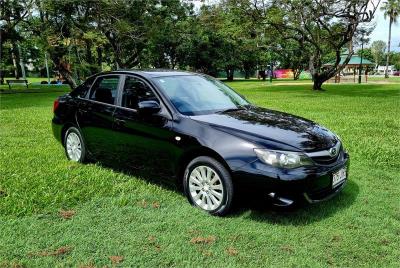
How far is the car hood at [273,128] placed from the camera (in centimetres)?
426

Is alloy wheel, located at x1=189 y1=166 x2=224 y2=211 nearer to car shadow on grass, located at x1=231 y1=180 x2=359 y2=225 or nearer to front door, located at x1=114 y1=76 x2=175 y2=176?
car shadow on grass, located at x1=231 y1=180 x2=359 y2=225

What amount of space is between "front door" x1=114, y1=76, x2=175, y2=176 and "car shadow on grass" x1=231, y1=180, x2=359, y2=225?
1040 millimetres

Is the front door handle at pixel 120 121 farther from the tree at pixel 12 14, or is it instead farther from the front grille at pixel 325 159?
the tree at pixel 12 14

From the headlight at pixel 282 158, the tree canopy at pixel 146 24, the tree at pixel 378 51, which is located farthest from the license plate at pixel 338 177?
the tree at pixel 378 51

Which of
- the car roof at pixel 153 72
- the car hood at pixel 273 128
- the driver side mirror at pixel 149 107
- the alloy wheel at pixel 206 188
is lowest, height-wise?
the alloy wheel at pixel 206 188

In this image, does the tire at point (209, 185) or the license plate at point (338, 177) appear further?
the license plate at point (338, 177)

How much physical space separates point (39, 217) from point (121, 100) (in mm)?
1866

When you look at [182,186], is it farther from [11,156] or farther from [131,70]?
[11,156]

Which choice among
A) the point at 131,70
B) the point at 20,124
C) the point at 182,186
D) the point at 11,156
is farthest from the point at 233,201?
the point at 20,124

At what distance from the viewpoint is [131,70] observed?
5.69 m

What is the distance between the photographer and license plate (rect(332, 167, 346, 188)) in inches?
172

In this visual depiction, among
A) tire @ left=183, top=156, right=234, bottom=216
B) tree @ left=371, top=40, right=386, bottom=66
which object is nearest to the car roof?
tire @ left=183, top=156, right=234, bottom=216

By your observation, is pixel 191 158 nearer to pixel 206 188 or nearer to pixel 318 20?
pixel 206 188

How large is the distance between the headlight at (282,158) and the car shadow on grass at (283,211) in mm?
374
